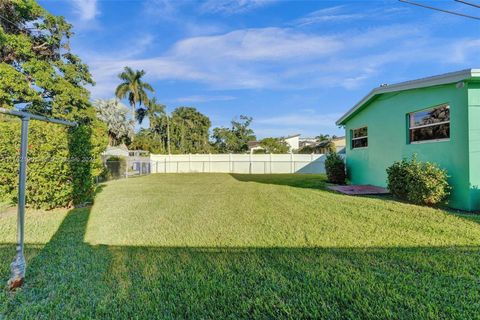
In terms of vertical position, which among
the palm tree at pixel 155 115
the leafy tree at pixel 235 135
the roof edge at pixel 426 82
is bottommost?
the roof edge at pixel 426 82

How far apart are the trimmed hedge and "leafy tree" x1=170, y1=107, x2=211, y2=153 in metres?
32.7

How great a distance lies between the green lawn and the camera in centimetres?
211

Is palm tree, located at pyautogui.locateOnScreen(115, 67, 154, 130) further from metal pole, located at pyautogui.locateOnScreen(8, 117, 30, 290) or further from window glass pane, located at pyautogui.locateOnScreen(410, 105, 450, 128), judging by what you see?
metal pole, located at pyautogui.locateOnScreen(8, 117, 30, 290)

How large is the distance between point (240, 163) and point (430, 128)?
16848 mm

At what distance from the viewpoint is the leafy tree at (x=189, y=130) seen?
131ft

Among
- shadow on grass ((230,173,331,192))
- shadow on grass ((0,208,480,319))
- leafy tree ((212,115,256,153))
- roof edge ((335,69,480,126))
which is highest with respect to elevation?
leafy tree ((212,115,256,153))

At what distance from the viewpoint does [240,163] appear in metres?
22.6

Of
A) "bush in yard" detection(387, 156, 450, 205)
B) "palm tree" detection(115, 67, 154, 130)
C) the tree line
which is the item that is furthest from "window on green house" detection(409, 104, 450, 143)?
"palm tree" detection(115, 67, 154, 130)

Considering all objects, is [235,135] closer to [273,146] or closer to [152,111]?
[273,146]

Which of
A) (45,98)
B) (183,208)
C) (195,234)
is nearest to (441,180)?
(195,234)

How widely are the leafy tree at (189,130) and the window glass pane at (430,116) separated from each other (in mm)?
33441

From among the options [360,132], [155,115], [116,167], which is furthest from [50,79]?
[155,115]

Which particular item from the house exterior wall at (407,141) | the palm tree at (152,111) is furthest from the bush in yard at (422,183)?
the palm tree at (152,111)

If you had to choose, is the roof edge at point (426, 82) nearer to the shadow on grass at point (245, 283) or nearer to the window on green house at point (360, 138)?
the window on green house at point (360, 138)
